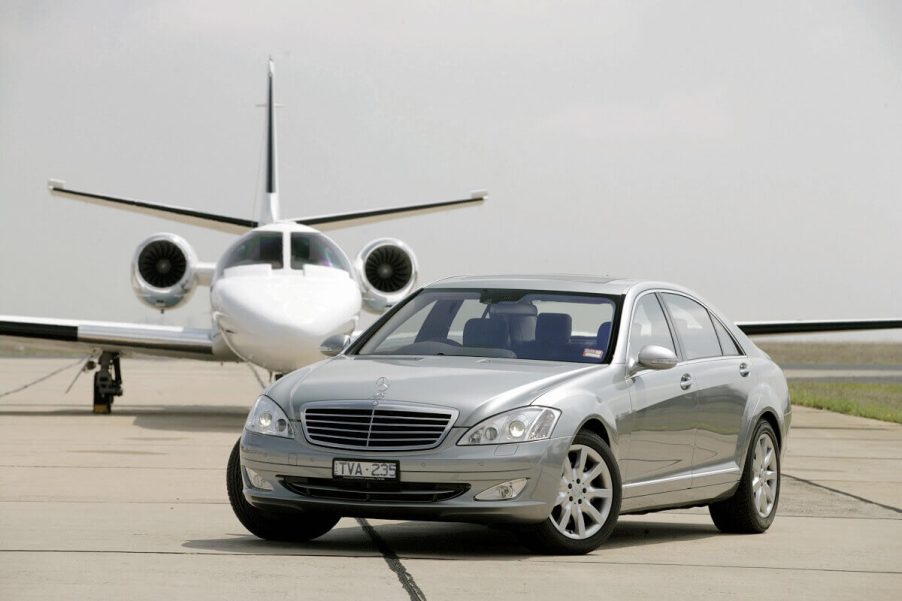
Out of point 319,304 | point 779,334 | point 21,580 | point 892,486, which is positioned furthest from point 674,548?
point 779,334

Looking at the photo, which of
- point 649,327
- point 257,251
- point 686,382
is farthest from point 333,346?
point 257,251

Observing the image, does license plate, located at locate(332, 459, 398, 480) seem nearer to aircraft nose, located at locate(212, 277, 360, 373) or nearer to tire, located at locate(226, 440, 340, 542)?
tire, located at locate(226, 440, 340, 542)

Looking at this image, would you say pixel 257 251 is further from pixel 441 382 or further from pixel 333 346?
pixel 441 382

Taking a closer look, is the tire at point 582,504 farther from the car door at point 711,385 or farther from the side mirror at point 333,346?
the side mirror at point 333,346

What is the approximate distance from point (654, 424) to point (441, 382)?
4.90 feet

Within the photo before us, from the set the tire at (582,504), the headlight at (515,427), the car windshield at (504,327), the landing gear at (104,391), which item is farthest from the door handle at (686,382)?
the landing gear at (104,391)

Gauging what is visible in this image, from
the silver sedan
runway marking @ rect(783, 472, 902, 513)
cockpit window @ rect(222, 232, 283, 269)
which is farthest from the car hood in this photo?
cockpit window @ rect(222, 232, 283, 269)

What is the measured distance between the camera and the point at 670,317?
1037 centimetres

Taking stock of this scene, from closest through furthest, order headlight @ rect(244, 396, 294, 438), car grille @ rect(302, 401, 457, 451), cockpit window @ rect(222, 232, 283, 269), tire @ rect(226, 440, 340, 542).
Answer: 1. car grille @ rect(302, 401, 457, 451)
2. headlight @ rect(244, 396, 294, 438)
3. tire @ rect(226, 440, 340, 542)
4. cockpit window @ rect(222, 232, 283, 269)

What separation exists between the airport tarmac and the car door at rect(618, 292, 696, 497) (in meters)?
0.40

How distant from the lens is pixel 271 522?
9031 millimetres

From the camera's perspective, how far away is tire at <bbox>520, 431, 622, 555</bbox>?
855 centimetres

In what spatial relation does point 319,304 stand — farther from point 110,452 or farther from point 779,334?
point 779,334

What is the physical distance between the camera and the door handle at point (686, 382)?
9852 millimetres
